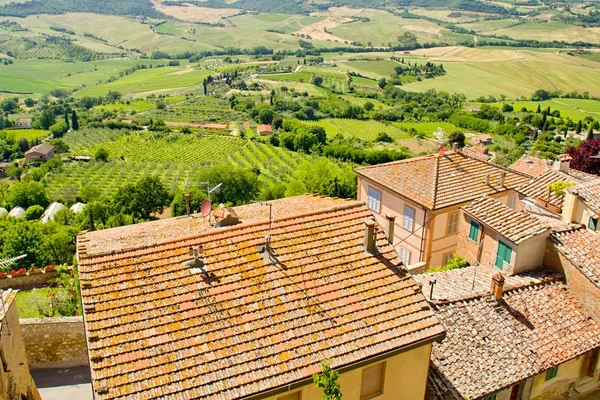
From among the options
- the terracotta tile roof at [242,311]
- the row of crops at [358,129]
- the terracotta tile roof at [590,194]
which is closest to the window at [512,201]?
the terracotta tile roof at [590,194]

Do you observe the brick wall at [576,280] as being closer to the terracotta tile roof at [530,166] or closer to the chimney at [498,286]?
the chimney at [498,286]

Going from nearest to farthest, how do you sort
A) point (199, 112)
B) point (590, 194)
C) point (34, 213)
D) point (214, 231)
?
point (214, 231), point (590, 194), point (34, 213), point (199, 112)

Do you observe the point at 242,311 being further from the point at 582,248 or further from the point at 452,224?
the point at 452,224

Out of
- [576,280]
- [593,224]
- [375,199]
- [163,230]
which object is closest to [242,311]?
[163,230]

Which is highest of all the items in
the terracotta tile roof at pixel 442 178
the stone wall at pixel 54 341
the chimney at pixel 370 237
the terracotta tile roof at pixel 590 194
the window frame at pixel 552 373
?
the chimney at pixel 370 237

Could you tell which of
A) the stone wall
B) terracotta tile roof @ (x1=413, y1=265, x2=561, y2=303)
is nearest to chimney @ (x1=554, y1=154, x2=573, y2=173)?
terracotta tile roof @ (x1=413, y1=265, x2=561, y2=303)

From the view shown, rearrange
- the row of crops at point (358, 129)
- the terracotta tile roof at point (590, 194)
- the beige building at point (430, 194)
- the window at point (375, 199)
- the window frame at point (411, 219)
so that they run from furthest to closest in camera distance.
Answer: the row of crops at point (358, 129) < the window at point (375, 199) < the window frame at point (411, 219) < the beige building at point (430, 194) < the terracotta tile roof at point (590, 194)
